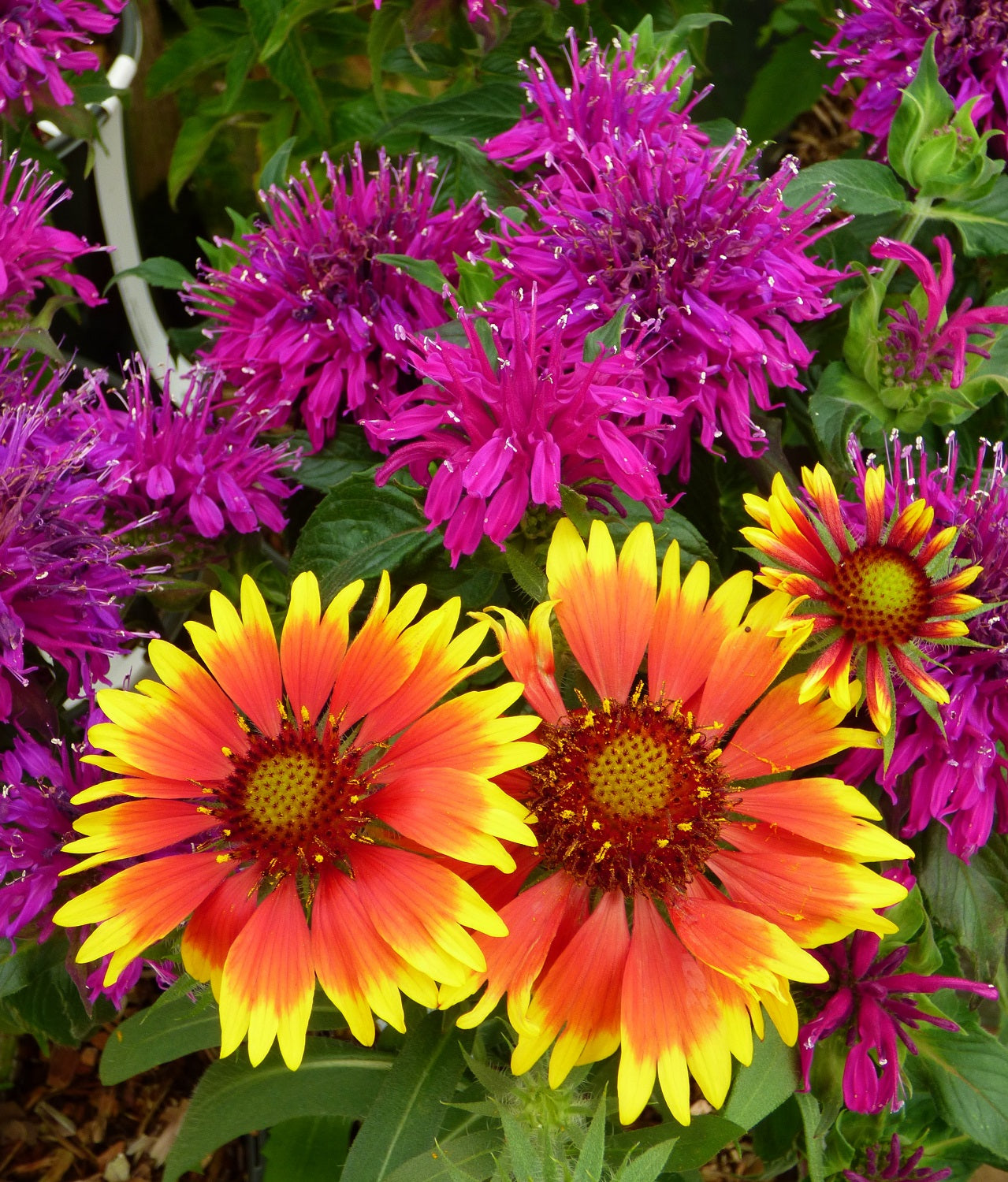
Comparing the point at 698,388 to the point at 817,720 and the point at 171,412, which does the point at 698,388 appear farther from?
the point at 171,412

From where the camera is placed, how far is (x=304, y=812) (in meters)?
0.47

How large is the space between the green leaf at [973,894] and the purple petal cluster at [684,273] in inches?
10.6

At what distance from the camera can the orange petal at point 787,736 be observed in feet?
1.63

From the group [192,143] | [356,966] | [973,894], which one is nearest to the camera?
[356,966]

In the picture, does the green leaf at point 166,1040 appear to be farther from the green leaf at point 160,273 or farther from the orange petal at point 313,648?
the green leaf at point 160,273

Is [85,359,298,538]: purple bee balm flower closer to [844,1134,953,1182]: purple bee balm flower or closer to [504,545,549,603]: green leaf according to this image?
[504,545,549,603]: green leaf

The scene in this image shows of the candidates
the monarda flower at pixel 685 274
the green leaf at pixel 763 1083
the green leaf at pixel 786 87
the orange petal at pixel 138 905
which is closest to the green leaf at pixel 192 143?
the green leaf at pixel 786 87

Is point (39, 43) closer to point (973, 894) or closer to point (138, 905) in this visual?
Result: point (138, 905)

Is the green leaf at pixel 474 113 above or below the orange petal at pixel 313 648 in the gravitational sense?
above

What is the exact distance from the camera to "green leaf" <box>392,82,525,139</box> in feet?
2.81

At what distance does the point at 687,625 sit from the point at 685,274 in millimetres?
205

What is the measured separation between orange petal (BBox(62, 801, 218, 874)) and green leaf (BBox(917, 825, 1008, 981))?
426 millimetres

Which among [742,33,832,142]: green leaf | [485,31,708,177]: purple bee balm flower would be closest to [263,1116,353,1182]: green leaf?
[485,31,708,177]: purple bee balm flower

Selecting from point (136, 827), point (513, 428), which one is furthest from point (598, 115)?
point (136, 827)
